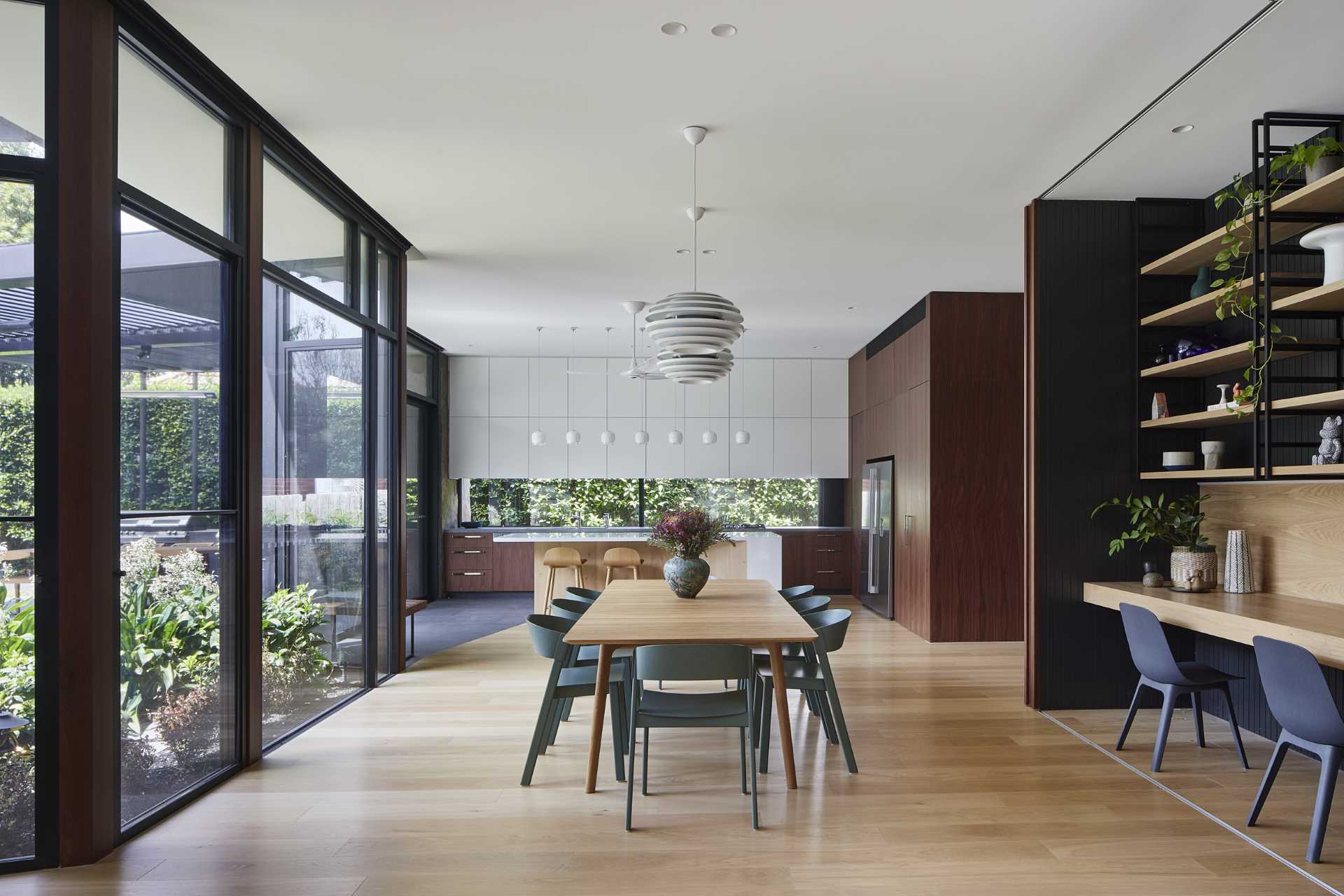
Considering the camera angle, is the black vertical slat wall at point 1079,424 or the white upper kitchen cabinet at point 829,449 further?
the white upper kitchen cabinet at point 829,449

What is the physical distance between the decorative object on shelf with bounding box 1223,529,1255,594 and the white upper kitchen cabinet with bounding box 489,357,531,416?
774 centimetres

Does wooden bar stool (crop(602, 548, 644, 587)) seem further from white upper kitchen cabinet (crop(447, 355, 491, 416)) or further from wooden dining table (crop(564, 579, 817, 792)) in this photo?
white upper kitchen cabinet (crop(447, 355, 491, 416))

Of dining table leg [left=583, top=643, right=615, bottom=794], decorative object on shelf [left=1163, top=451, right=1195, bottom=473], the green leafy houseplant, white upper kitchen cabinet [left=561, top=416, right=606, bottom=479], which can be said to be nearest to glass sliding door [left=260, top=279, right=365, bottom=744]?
dining table leg [left=583, top=643, right=615, bottom=794]

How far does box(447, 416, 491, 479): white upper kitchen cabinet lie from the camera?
34.5 feet

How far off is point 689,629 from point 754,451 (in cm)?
703

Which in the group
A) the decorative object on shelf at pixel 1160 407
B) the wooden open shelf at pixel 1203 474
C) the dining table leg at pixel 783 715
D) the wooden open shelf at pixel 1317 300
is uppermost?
the wooden open shelf at pixel 1317 300

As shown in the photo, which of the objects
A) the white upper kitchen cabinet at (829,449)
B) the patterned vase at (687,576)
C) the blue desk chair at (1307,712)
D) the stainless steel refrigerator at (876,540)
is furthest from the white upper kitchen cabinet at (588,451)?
the blue desk chair at (1307,712)

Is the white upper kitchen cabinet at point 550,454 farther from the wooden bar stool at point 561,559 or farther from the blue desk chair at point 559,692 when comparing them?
the blue desk chair at point 559,692

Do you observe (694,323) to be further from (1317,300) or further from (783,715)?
(1317,300)

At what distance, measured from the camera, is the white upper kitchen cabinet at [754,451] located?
10.6m

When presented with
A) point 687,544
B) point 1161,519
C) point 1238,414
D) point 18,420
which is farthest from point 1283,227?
point 18,420

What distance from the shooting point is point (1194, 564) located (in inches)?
175

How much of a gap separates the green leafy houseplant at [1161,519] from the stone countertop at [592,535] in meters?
3.74

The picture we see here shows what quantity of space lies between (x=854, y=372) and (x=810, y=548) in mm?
2156
